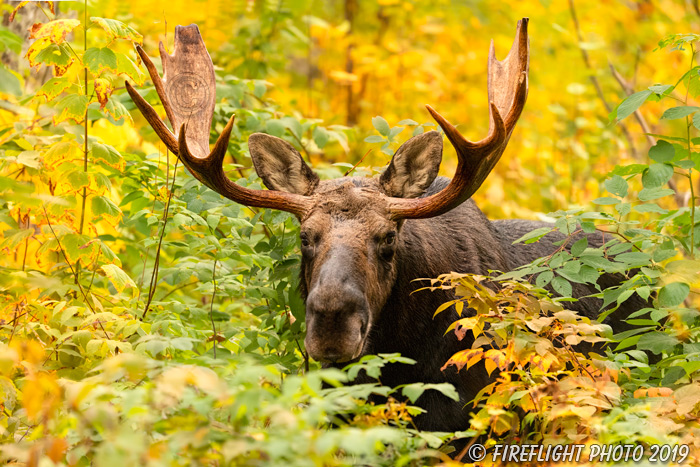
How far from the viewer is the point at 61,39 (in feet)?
14.4

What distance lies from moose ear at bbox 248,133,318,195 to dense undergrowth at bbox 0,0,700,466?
0.41ft

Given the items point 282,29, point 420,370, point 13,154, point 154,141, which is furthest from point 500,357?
point 282,29

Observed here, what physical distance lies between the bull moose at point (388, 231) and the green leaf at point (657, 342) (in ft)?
2.98

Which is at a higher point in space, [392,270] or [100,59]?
[100,59]

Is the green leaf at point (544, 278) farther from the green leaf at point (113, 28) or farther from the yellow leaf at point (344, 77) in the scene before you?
the yellow leaf at point (344, 77)

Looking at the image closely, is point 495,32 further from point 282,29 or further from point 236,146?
point 236,146

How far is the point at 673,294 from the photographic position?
→ 3660 mm

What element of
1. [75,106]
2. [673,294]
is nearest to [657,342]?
[673,294]

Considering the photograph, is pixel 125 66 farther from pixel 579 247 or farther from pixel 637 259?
pixel 637 259

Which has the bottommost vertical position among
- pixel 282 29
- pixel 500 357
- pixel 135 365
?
pixel 500 357

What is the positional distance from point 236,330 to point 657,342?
2.55 m

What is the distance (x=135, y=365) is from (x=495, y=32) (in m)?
9.85

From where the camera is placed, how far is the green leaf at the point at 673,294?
3637 millimetres

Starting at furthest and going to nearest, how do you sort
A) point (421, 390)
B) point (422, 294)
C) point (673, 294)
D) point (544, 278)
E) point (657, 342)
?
1. point (422, 294)
2. point (544, 278)
3. point (657, 342)
4. point (673, 294)
5. point (421, 390)
